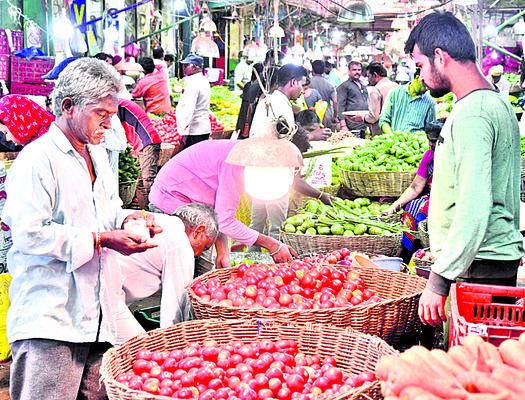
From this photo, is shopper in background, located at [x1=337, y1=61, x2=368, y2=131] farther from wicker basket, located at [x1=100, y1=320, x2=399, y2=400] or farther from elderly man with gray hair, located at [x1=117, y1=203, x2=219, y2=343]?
wicker basket, located at [x1=100, y1=320, x2=399, y2=400]

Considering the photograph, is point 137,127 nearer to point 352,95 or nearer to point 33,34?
point 33,34

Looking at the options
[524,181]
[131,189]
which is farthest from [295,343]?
[131,189]

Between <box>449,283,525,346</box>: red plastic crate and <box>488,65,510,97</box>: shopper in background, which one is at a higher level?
<box>488,65,510,97</box>: shopper in background

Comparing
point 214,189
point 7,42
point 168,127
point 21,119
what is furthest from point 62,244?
point 168,127

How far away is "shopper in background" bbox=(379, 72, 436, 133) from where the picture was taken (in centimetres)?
706

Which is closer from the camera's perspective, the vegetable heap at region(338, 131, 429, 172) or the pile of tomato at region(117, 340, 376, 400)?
the pile of tomato at region(117, 340, 376, 400)

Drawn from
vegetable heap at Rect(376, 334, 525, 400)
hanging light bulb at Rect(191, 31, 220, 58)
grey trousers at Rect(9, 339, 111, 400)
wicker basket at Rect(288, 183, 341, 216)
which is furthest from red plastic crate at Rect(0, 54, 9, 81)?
vegetable heap at Rect(376, 334, 525, 400)

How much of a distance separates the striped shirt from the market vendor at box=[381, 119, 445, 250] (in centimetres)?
213

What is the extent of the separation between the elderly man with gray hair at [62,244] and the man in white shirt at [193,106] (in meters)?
5.87

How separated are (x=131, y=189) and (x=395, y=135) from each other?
10.9 ft

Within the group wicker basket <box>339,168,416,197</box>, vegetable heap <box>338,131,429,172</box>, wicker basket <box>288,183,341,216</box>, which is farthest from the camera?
vegetable heap <box>338,131,429,172</box>

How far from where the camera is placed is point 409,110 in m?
7.29

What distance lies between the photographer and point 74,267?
2354 millimetres

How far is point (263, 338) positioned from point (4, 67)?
4996mm
